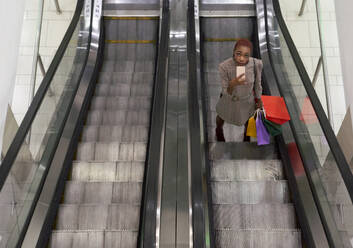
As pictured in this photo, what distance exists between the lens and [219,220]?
3551 millimetres

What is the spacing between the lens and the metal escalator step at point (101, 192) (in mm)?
3865

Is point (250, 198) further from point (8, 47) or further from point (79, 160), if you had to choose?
point (8, 47)

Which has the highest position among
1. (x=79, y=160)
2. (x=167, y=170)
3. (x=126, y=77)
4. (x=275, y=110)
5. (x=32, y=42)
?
(x=32, y=42)

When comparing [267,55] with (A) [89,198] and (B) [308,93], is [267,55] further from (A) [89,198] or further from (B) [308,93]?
(A) [89,198]

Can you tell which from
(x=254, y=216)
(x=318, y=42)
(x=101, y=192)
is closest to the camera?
(x=254, y=216)

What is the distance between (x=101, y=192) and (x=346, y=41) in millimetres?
2781

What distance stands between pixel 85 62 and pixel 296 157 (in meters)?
3.49

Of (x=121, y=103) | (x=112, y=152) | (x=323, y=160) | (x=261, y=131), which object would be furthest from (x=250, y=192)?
(x=121, y=103)

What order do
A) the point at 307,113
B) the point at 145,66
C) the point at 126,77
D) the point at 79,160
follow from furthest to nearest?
the point at 145,66
the point at 126,77
the point at 79,160
the point at 307,113

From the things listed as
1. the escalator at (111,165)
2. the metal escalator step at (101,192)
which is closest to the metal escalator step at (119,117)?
the escalator at (111,165)

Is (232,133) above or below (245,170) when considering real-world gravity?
above

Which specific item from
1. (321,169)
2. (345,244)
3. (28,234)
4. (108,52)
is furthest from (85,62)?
(345,244)

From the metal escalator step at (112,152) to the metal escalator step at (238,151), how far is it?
0.75 metres

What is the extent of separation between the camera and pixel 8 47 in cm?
409
